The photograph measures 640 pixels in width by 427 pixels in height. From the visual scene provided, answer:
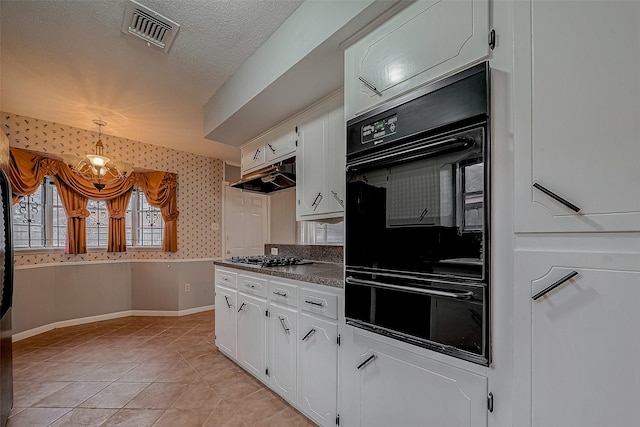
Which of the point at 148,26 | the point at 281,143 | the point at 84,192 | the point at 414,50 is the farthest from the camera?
the point at 84,192

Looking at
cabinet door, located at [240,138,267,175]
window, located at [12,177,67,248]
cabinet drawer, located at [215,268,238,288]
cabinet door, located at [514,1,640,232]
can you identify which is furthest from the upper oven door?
window, located at [12,177,67,248]

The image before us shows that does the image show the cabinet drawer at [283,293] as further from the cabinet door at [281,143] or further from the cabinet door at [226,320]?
the cabinet door at [281,143]

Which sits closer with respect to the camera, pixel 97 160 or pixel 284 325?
pixel 284 325

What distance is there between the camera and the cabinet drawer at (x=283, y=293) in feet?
6.50

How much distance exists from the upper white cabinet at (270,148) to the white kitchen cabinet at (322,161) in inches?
5.7

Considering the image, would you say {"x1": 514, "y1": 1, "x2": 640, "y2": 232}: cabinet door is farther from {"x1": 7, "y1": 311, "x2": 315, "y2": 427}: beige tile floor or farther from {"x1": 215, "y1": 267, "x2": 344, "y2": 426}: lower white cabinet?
{"x1": 7, "y1": 311, "x2": 315, "y2": 427}: beige tile floor

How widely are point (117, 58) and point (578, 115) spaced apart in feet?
9.36

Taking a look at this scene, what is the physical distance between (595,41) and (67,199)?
5.02 m

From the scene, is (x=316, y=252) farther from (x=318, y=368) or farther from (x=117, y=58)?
(x=117, y=58)

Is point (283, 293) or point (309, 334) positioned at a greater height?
point (283, 293)

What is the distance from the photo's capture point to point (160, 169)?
4.56 m

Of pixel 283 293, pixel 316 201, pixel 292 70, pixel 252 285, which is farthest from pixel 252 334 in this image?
pixel 292 70

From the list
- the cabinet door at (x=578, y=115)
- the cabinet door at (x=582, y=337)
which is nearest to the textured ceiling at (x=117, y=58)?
the cabinet door at (x=578, y=115)

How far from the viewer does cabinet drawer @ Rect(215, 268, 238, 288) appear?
2.71m
